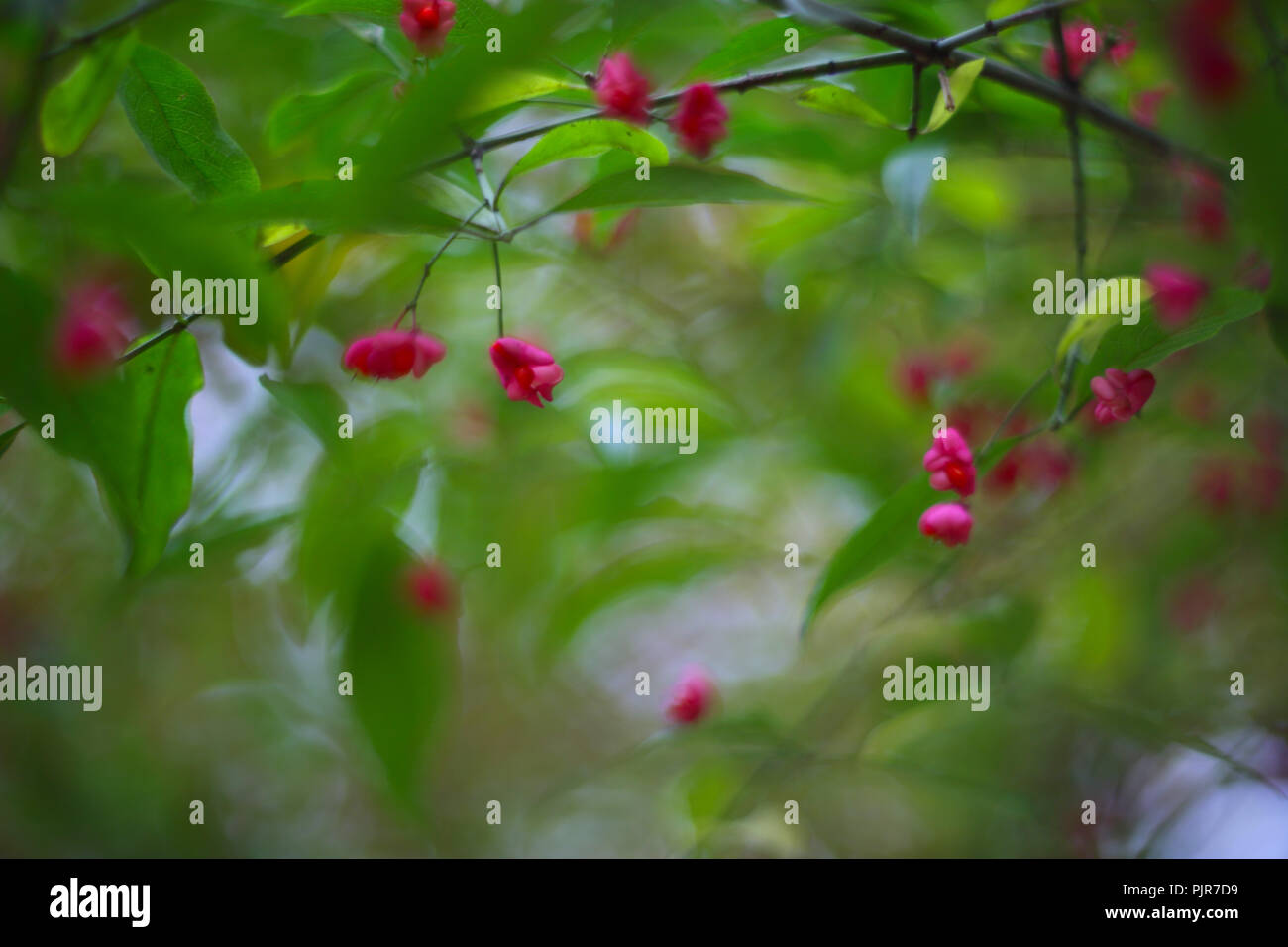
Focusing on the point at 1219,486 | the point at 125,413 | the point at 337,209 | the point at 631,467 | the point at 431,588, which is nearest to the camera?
the point at 337,209

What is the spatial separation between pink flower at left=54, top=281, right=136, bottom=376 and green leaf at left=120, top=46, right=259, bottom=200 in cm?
12

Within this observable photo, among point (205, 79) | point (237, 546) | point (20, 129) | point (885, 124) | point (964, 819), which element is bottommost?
point (964, 819)

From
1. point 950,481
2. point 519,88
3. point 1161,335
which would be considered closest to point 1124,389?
point 1161,335

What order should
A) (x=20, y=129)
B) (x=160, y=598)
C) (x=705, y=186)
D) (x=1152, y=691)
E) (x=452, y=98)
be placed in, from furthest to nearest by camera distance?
(x=160, y=598), (x=1152, y=691), (x=705, y=186), (x=20, y=129), (x=452, y=98)

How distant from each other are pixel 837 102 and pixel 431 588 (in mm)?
610

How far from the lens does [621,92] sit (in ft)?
2.39

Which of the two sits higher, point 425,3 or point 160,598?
point 425,3

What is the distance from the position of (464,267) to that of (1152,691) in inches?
51.1

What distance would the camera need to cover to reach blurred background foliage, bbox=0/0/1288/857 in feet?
2.36

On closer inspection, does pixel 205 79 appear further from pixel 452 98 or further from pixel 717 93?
pixel 452 98

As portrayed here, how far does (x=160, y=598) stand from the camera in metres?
1.87

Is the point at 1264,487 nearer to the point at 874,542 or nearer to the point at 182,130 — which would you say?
the point at 874,542

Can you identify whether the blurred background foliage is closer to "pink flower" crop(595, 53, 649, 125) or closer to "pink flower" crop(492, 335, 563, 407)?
"pink flower" crop(595, 53, 649, 125)

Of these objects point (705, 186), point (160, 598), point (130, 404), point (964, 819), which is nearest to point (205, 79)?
point (130, 404)
